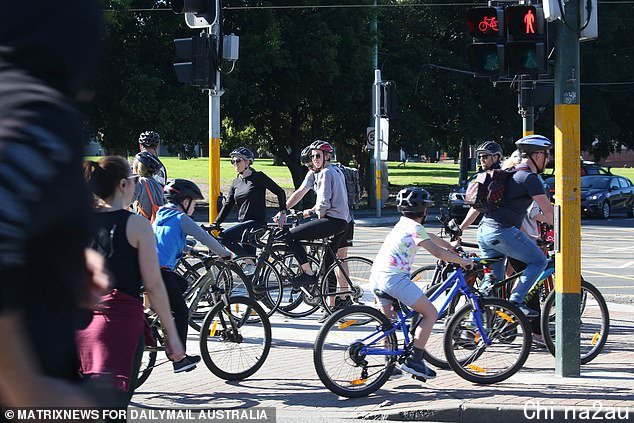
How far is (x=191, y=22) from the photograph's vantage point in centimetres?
1152

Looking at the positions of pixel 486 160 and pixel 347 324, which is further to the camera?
pixel 486 160

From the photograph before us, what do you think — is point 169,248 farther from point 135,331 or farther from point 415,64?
point 415,64

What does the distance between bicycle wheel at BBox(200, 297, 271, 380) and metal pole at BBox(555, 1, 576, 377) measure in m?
2.34

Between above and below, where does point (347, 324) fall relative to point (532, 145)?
below

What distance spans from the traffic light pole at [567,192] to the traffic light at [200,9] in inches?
183

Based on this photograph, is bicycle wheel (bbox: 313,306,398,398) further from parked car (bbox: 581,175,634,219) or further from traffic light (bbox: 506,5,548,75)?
parked car (bbox: 581,175,634,219)

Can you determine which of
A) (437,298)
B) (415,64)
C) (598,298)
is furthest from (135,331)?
(415,64)

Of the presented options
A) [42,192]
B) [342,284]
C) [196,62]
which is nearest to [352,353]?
[342,284]

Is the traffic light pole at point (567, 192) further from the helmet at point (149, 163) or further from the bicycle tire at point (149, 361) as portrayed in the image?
the helmet at point (149, 163)

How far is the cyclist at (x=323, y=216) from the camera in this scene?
10930mm

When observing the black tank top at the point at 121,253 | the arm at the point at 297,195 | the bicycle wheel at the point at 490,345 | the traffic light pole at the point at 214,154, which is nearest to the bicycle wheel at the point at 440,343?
the bicycle wheel at the point at 490,345

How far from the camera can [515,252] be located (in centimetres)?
872

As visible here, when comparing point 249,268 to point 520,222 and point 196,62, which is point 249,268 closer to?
point 196,62

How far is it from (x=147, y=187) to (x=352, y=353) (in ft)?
9.22
